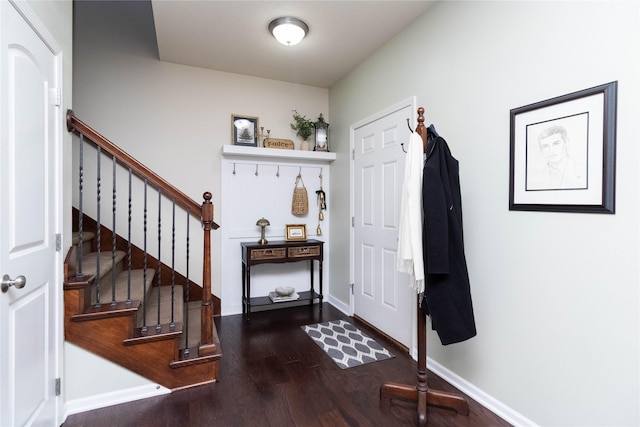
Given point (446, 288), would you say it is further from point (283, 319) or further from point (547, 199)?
point (283, 319)

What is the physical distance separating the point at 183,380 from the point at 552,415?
2.14 meters

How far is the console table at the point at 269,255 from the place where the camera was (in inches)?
123

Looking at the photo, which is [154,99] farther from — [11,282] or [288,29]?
[11,282]

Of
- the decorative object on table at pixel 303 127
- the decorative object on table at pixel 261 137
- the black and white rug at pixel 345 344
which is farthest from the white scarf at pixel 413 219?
→ the decorative object on table at pixel 261 137

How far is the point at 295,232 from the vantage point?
354 centimetres

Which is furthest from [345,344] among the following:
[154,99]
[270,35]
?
[154,99]

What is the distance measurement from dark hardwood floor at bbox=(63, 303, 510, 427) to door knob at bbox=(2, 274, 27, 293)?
101cm

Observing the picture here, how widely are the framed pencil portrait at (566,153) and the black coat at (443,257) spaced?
38 centimetres

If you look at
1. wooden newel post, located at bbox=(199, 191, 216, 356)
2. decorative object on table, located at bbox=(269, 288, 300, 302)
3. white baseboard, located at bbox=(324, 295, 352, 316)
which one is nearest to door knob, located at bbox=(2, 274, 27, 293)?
wooden newel post, located at bbox=(199, 191, 216, 356)

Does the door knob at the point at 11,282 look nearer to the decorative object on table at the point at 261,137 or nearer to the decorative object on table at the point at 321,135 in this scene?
the decorative object on table at the point at 261,137

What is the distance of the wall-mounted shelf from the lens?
10.5 feet

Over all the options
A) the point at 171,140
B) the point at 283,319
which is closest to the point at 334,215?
the point at 283,319

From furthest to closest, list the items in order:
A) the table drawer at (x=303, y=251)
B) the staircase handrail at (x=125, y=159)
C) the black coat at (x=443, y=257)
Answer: the table drawer at (x=303, y=251), the staircase handrail at (x=125, y=159), the black coat at (x=443, y=257)

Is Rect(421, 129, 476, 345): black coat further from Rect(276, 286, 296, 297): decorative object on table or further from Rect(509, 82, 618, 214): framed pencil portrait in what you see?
Rect(276, 286, 296, 297): decorative object on table
